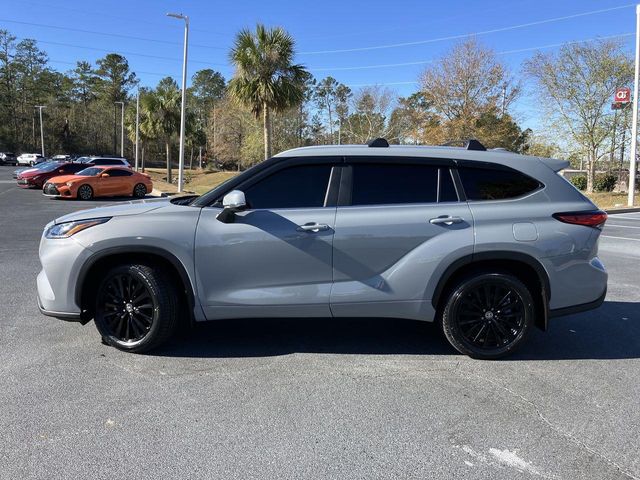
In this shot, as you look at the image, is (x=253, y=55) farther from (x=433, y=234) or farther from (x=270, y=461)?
(x=270, y=461)

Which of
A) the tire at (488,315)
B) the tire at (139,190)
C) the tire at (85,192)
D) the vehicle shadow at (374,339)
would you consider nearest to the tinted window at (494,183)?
the tire at (488,315)

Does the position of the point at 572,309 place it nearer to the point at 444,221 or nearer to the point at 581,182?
the point at 444,221

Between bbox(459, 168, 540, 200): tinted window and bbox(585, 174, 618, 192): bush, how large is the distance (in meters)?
32.4

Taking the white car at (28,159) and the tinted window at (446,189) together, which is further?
the white car at (28,159)

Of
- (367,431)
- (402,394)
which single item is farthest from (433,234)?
(367,431)

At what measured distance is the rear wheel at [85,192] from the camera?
21266 mm

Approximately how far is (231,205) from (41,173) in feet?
85.1

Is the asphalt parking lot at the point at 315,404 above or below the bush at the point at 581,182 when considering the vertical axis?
below

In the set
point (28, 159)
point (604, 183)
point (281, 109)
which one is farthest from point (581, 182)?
point (28, 159)

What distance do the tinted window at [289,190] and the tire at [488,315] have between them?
139 cm

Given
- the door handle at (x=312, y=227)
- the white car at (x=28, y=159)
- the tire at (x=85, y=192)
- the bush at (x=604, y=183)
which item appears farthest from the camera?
the white car at (x=28, y=159)

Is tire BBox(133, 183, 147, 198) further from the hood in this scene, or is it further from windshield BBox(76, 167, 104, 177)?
the hood

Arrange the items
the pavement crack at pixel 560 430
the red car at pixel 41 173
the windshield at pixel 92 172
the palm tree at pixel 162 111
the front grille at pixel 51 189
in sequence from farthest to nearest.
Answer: the palm tree at pixel 162 111 < the red car at pixel 41 173 < the windshield at pixel 92 172 < the front grille at pixel 51 189 < the pavement crack at pixel 560 430

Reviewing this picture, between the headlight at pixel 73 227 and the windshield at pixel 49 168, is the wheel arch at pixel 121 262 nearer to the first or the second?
the headlight at pixel 73 227
